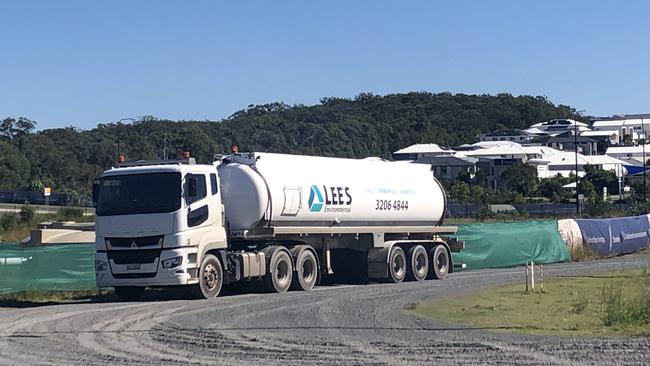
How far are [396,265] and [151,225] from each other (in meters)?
9.94

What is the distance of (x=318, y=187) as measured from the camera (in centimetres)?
2661

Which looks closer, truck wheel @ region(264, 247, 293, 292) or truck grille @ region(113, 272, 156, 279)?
truck grille @ region(113, 272, 156, 279)

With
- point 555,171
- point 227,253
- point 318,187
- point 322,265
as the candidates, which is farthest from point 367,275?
point 555,171

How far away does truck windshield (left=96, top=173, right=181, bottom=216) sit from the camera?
22312 millimetres

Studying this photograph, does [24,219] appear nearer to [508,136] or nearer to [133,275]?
[133,275]

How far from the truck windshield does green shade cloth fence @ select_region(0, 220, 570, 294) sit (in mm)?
2967

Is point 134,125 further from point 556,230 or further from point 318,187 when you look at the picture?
point 318,187

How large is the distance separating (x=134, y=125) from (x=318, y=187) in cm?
6006

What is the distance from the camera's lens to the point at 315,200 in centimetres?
2642

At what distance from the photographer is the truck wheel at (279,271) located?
24.8 metres

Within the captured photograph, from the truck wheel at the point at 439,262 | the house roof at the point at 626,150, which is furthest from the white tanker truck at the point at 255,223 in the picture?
the house roof at the point at 626,150

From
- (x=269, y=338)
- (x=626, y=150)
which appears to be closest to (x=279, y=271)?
(x=269, y=338)

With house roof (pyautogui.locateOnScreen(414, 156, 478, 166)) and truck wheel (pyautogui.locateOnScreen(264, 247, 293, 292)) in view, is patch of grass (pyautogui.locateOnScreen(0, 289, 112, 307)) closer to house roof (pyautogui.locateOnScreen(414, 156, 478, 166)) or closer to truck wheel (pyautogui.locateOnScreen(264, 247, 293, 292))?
truck wheel (pyautogui.locateOnScreen(264, 247, 293, 292))

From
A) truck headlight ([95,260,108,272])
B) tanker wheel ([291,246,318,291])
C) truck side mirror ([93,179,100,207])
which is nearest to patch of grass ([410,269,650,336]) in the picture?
tanker wheel ([291,246,318,291])
